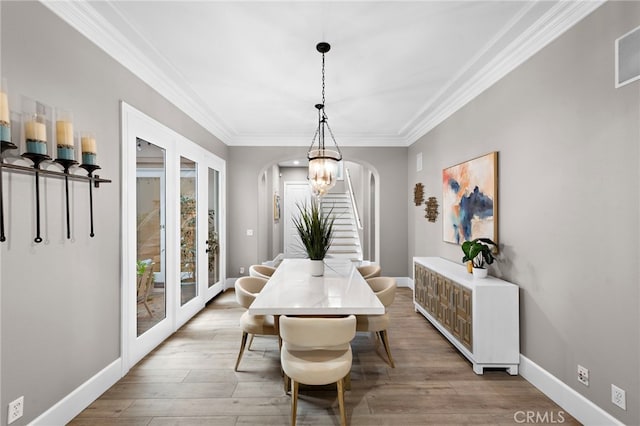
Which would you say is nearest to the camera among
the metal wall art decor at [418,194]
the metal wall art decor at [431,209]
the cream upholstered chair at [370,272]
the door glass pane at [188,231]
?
the cream upholstered chair at [370,272]

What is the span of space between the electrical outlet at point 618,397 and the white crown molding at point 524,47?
237cm

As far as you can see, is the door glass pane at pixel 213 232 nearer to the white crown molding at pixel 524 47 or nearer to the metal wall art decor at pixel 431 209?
the metal wall art decor at pixel 431 209

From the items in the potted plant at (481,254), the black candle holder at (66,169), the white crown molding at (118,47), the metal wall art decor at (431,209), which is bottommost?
the potted plant at (481,254)

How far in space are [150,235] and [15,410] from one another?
1693 millimetres

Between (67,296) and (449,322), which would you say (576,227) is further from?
(67,296)

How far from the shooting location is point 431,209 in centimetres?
461

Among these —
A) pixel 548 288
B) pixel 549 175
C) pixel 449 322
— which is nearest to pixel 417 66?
pixel 549 175

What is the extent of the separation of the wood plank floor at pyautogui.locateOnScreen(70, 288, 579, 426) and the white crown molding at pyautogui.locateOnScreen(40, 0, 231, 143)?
2719mm

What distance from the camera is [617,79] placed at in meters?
1.79

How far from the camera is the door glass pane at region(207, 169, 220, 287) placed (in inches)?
193


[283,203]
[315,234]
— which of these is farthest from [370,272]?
[283,203]

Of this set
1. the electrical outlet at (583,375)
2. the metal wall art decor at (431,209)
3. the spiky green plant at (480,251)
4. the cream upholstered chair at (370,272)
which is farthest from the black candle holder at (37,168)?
the metal wall art decor at (431,209)

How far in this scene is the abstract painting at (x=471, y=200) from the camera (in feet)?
9.79

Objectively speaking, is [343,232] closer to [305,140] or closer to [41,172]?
[305,140]
